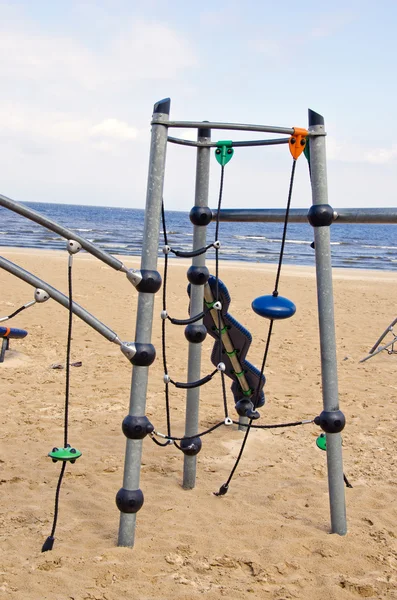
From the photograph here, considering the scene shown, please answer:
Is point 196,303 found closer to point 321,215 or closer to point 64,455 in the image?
point 321,215

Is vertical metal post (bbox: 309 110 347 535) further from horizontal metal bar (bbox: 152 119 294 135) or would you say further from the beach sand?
the beach sand

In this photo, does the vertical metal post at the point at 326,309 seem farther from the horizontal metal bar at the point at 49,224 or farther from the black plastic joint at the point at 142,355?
the horizontal metal bar at the point at 49,224

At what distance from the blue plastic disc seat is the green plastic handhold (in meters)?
0.73

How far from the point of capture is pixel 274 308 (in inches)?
111

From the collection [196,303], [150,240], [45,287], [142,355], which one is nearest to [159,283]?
[150,240]

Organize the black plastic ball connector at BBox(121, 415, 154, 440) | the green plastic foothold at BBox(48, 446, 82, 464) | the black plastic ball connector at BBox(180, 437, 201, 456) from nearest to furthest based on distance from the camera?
1. the green plastic foothold at BBox(48, 446, 82, 464)
2. the black plastic ball connector at BBox(121, 415, 154, 440)
3. the black plastic ball connector at BBox(180, 437, 201, 456)

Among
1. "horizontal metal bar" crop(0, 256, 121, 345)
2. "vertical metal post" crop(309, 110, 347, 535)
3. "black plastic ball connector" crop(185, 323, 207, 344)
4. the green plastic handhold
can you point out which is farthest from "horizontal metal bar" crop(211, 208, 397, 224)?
"horizontal metal bar" crop(0, 256, 121, 345)

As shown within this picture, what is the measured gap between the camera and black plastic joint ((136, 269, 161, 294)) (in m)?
2.60

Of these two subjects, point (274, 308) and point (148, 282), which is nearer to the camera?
point (148, 282)

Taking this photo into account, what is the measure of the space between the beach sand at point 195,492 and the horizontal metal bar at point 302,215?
59.7 inches

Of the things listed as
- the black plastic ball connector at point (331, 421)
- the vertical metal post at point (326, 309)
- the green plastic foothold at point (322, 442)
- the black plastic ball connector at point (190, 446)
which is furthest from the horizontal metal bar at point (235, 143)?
the black plastic ball connector at point (190, 446)

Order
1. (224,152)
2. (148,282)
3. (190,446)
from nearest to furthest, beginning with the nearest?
(148,282)
(224,152)
(190,446)

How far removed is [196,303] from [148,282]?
80 centimetres

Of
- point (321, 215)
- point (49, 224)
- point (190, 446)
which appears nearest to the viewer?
point (49, 224)
